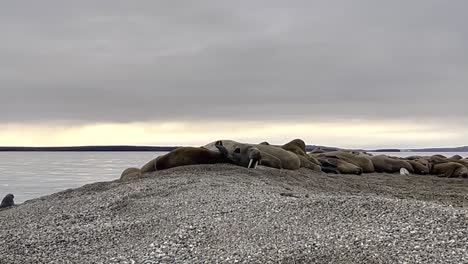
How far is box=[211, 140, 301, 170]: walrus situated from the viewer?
45.0ft

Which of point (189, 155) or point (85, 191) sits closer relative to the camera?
point (85, 191)

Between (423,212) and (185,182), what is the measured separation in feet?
14.4

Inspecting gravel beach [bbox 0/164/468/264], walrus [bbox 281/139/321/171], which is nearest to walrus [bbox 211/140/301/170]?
walrus [bbox 281/139/321/171]

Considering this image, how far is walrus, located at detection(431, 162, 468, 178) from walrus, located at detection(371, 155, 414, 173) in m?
0.88

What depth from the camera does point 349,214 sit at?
21.4 ft

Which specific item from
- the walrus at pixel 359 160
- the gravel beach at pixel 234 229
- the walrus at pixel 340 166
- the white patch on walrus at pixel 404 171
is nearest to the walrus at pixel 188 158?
the walrus at pixel 340 166

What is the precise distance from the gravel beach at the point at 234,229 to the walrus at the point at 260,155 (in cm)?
468

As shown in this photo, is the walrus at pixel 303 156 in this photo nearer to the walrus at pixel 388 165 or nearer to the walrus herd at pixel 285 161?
the walrus herd at pixel 285 161

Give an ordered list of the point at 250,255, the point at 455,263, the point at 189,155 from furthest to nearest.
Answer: the point at 189,155 → the point at 250,255 → the point at 455,263

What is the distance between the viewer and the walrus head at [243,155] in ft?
43.9

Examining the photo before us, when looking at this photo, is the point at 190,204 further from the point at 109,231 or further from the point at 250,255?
the point at 250,255

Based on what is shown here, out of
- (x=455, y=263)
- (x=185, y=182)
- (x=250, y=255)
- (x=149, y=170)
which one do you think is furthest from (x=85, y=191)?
(x=455, y=263)

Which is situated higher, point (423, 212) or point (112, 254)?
point (423, 212)

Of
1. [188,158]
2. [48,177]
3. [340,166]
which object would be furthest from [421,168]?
[48,177]
